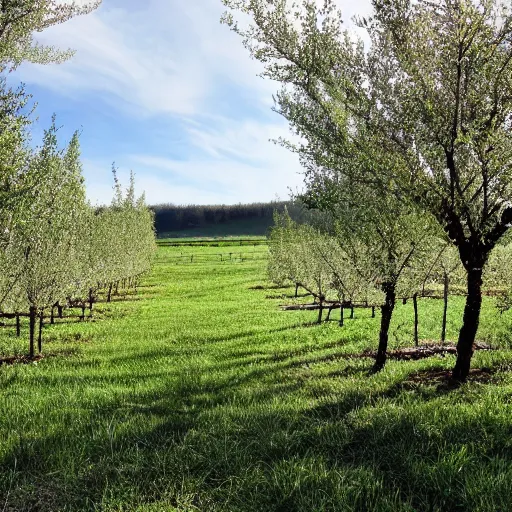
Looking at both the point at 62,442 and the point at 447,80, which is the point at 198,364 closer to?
the point at 62,442

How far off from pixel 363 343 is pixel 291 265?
13.0 metres

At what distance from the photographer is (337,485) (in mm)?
5516

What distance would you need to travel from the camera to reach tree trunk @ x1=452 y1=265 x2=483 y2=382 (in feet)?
30.3

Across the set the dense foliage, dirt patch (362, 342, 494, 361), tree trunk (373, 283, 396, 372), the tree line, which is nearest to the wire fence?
the tree line

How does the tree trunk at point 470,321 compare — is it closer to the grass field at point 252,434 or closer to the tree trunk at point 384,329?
the grass field at point 252,434

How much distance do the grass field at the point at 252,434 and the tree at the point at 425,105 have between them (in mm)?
2616

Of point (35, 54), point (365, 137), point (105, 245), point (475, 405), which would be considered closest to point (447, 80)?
point (365, 137)

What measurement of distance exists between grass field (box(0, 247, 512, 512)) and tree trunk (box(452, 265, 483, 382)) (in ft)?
1.33

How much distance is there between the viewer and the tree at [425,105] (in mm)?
8297

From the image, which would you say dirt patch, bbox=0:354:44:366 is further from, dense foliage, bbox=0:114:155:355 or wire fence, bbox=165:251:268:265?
wire fence, bbox=165:251:268:265

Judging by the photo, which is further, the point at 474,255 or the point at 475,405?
the point at 474,255

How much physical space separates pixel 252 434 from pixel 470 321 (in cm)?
510

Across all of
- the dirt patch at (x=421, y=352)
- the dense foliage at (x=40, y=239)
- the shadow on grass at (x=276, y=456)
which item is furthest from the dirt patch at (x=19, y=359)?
the dirt patch at (x=421, y=352)

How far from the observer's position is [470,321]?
9.41 m
